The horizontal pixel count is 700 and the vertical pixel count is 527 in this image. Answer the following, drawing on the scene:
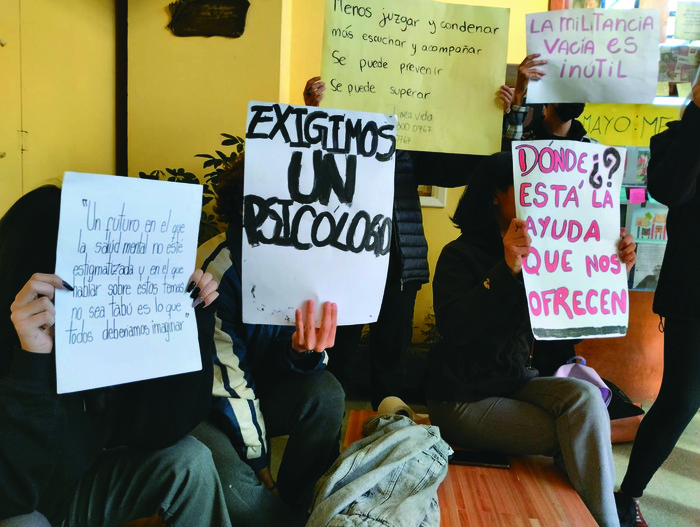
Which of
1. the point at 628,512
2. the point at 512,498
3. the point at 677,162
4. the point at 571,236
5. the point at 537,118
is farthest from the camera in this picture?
the point at 537,118

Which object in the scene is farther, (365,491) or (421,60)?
(421,60)

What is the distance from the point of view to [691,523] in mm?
1823

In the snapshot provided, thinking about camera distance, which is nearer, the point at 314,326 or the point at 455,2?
the point at 314,326

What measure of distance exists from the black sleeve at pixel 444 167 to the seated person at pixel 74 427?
3.65 ft

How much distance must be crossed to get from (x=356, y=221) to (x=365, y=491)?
527mm

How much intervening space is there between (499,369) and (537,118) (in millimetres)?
979

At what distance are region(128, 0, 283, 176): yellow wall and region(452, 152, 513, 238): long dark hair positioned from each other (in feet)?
4.93

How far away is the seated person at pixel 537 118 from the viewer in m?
1.49

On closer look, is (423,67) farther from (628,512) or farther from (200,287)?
(628,512)

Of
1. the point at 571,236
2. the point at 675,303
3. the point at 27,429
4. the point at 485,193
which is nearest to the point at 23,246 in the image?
the point at 27,429

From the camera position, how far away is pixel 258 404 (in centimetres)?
137

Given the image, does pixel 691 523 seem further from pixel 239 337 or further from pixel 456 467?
pixel 239 337

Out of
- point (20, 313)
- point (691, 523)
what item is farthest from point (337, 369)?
point (20, 313)

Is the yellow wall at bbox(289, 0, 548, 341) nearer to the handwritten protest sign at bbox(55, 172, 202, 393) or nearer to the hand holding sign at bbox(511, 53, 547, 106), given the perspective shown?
the hand holding sign at bbox(511, 53, 547, 106)
